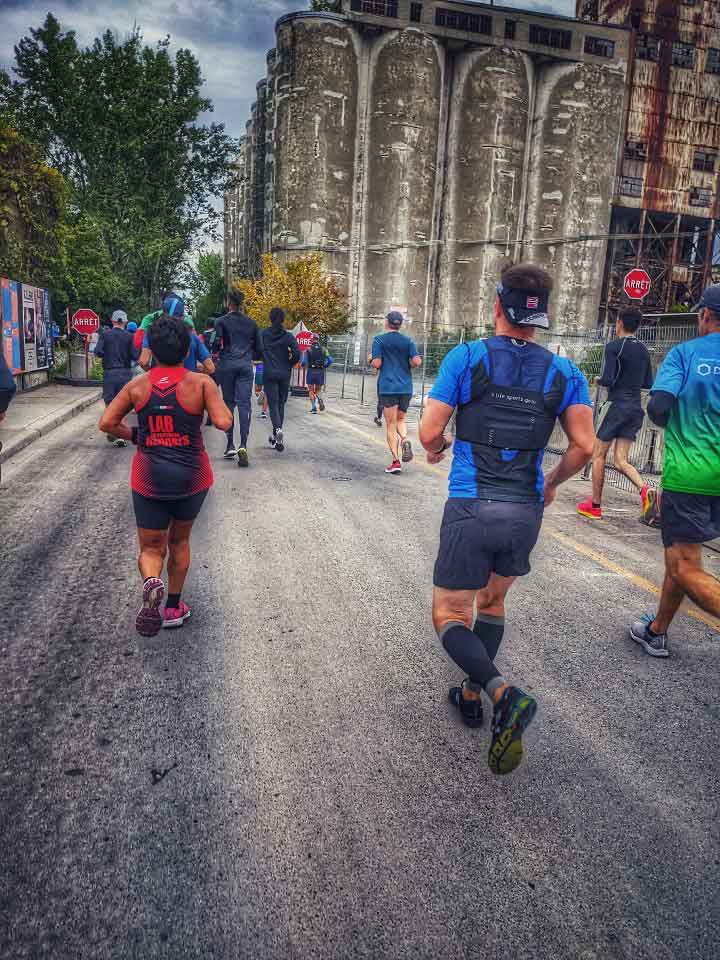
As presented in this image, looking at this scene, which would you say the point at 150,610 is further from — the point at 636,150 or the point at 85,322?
the point at 636,150

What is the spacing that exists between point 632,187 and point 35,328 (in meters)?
44.6

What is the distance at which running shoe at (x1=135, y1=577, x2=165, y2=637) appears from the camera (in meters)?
3.78

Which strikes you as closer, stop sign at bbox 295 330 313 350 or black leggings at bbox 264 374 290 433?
black leggings at bbox 264 374 290 433

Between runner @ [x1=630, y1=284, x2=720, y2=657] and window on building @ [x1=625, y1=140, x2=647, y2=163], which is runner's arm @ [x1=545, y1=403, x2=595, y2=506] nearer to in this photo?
runner @ [x1=630, y1=284, x2=720, y2=657]

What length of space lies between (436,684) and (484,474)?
128 centimetres

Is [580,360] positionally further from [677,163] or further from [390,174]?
[677,163]

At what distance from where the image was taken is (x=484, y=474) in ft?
Result: 9.86

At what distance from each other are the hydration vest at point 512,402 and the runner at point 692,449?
3.82ft


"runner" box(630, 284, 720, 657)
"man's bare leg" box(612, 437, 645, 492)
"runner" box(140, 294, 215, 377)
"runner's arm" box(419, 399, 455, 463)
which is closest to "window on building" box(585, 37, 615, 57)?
"runner" box(140, 294, 215, 377)

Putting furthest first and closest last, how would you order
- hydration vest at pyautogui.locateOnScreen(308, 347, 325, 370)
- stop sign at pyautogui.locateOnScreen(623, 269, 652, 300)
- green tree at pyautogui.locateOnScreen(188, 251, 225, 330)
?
green tree at pyautogui.locateOnScreen(188, 251, 225, 330), hydration vest at pyautogui.locateOnScreen(308, 347, 325, 370), stop sign at pyautogui.locateOnScreen(623, 269, 652, 300)

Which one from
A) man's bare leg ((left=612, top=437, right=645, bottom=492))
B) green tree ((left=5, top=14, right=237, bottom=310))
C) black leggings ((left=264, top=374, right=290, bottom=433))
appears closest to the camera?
man's bare leg ((left=612, top=437, right=645, bottom=492))

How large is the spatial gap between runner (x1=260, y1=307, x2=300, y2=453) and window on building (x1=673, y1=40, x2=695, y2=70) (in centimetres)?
5211

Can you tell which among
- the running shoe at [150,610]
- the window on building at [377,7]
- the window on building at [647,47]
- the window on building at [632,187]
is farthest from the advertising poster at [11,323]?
the window on building at [647,47]

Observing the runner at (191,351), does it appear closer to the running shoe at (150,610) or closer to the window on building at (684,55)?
the running shoe at (150,610)
